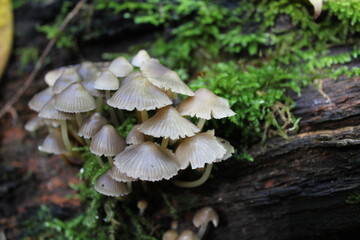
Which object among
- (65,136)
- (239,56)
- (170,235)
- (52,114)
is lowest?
(170,235)

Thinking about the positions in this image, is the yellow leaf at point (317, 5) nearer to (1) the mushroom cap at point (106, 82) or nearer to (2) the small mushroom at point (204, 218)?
(1) the mushroom cap at point (106, 82)

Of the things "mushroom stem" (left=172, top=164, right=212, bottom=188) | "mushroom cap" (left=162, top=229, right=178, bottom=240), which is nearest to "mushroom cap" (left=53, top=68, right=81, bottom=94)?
"mushroom stem" (left=172, top=164, right=212, bottom=188)

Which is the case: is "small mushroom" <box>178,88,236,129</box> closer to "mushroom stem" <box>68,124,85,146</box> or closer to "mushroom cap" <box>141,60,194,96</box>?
"mushroom cap" <box>141,60,194,96</box>

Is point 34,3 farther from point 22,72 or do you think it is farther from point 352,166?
point 352,166

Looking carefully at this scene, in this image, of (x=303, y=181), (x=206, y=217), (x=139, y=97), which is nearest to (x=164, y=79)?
(x=139, y=97)

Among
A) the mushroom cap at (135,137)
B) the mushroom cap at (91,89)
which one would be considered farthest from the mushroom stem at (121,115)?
the mushroom cap at (135,137)

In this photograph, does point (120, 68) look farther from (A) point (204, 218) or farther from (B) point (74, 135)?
(A) point (204, 218)
